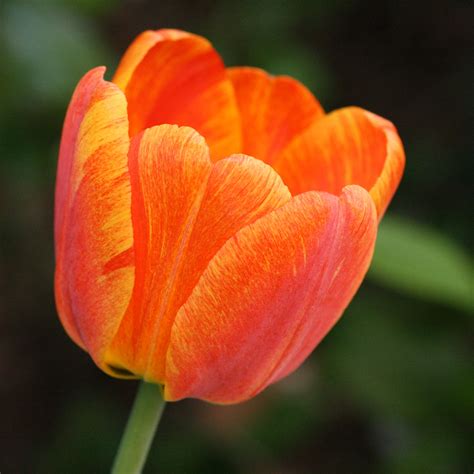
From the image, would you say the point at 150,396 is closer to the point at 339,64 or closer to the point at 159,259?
the point at 159,259

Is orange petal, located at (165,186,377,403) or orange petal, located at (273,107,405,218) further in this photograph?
orange petal, located at (273,107,405,218)

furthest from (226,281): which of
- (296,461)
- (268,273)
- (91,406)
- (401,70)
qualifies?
(401,70)

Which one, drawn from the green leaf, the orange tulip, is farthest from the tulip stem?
the green leaf

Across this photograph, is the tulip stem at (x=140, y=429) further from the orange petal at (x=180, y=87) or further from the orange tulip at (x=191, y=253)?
the orange petal at (x=180, y=87)

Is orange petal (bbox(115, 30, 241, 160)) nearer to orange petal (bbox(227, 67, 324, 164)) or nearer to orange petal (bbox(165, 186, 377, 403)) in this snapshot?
orange petal (bbox(227, 67, 324, 164))

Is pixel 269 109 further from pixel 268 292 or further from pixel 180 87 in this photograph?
pixel 268 292

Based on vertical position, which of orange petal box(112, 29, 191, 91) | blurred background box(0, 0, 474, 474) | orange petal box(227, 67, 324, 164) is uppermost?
orange petal box(112, 29, 191, 91)

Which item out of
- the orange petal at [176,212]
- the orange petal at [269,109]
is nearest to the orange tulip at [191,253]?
the orange petal at [176,212]
